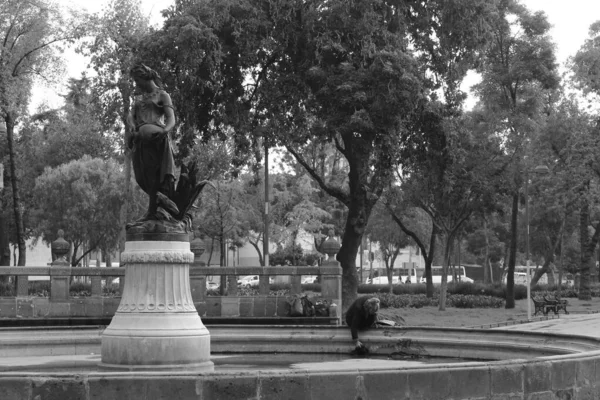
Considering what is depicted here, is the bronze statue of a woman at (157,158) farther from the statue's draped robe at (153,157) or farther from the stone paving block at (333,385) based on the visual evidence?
the stone paving block at (333,385)

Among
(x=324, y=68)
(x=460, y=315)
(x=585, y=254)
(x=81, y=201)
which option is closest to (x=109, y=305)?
(x=324, y=68)

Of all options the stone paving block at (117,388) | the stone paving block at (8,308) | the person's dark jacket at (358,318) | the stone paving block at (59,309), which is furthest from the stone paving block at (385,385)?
the stone paving block at (8,308)

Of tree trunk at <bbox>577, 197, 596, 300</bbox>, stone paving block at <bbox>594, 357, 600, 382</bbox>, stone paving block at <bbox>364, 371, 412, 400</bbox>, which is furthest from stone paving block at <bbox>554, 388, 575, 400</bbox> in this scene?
tree trunk at <bbox>577, 197, 596, 300</bbox>

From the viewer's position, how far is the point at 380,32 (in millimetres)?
27547

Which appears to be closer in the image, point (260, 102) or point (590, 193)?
point (260, 102)

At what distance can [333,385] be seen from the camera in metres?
8.16

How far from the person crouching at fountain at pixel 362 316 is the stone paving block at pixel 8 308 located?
1176 cm

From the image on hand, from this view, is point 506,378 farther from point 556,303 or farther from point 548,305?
point 556,303

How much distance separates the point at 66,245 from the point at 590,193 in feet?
84.3

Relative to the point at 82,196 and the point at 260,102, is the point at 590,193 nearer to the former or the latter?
the point at 260,102

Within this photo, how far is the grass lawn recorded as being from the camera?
98.2ft

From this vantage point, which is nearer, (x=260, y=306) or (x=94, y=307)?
(x=94, y=307)

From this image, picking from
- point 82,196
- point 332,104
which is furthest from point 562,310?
point 82,196

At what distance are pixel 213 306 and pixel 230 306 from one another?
0.48 metres
